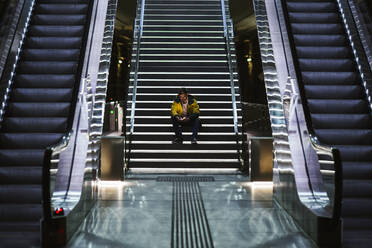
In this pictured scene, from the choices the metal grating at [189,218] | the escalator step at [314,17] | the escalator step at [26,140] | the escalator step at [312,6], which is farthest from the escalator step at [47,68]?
the escalator step at [312,6]

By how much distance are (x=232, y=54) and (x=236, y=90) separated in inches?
63.4

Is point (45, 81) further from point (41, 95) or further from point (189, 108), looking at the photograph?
point (189, 108)

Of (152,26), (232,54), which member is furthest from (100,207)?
(152,26)

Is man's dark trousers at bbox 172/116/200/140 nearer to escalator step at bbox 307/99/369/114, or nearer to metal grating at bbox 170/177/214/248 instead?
metal grating at bbox 170/177/214/248

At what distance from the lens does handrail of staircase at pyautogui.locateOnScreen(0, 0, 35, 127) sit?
23.2 ft

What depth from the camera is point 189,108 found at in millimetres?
9578

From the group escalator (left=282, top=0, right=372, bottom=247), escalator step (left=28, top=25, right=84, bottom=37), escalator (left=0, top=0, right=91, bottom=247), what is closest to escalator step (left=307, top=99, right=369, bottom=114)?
escalator (left=282, top=0, right=372, bottom=247)

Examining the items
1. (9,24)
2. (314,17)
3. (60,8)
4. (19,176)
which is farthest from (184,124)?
(19,176)

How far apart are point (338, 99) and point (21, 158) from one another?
498 centimetres

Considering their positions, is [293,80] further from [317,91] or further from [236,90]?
[236,90]

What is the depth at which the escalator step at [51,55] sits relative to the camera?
319 inches

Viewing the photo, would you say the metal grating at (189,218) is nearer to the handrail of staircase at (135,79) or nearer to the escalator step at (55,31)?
the handrail of staircase at (135,79)

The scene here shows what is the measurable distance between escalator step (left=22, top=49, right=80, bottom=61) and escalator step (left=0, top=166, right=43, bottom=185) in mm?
2600

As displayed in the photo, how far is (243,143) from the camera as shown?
371 inches
